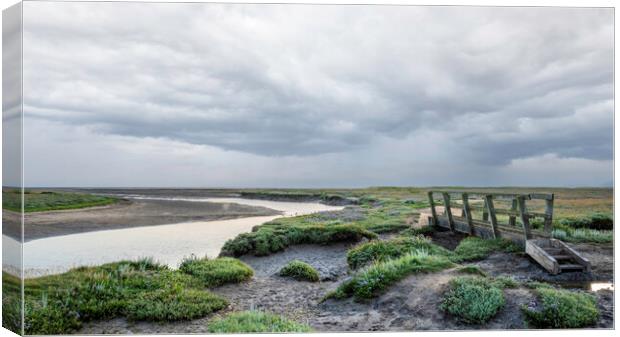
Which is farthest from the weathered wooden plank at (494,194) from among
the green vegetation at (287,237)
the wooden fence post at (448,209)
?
the green vegetation at (287,237)

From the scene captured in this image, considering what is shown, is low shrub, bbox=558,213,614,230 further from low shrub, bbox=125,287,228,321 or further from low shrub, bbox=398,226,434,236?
low shrub, bbox=125,287,228,321

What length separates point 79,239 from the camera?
14.7 metres

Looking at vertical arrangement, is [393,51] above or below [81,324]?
above

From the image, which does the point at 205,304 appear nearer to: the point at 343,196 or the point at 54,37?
the point at 54,37

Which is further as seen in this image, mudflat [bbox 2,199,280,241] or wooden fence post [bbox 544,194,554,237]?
wooden fence post [bbox 544,194,554,237]

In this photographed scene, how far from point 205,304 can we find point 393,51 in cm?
684

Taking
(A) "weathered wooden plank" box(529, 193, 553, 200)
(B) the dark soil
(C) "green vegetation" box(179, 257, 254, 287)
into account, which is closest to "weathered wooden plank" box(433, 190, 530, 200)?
(A) "weathered wooden plank" box(529, 193, 553, 200)

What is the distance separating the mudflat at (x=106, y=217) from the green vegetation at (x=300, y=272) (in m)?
5.83

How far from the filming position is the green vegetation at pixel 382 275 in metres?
9.52

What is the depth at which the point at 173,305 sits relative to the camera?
891cm

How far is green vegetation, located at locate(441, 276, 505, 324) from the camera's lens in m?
8.43

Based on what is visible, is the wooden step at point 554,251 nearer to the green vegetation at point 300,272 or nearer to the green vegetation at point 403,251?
the green vegetation at point 403,251

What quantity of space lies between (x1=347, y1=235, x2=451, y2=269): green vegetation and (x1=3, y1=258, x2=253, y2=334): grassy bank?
13.6ft

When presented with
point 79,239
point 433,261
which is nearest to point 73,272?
point 79,239
